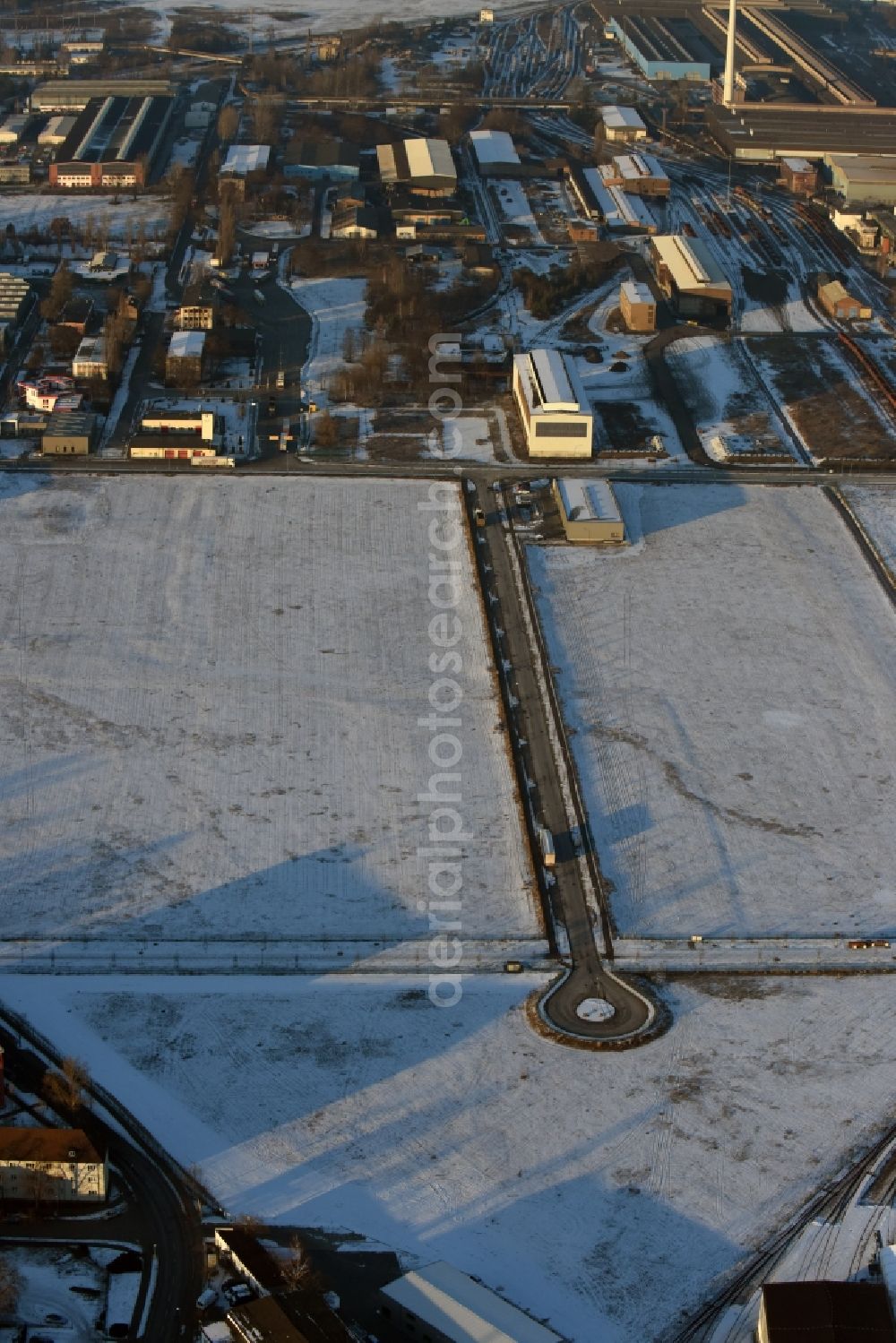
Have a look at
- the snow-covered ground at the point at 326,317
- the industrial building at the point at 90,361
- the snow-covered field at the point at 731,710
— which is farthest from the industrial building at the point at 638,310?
the industrial building at the point at 90,361

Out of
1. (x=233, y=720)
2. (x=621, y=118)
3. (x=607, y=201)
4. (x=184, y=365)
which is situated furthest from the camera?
(x=621, y=118)

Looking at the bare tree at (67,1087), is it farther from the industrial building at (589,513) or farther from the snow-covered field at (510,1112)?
the industrial building at (589,513)

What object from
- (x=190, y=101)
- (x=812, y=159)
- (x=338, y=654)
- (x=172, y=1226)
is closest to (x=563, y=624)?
(x=338, y=654)

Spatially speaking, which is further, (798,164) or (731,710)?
(798,164)

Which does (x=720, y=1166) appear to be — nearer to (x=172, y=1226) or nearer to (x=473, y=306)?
(x=172, y=1226)

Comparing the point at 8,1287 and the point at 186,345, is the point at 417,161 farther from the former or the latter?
the point at 8,1287

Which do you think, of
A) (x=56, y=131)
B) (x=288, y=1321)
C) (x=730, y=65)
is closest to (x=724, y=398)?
(x=288, y=1321)
